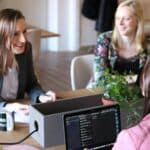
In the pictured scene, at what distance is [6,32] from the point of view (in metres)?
2.44

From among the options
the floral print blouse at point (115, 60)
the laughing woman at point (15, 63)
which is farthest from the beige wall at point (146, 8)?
the laughing woman at point (15, 63)

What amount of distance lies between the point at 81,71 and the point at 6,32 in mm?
735

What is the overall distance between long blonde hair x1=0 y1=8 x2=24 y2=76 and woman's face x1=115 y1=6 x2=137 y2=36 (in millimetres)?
891

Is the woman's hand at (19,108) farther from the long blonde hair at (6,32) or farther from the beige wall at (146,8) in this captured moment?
the beige wall at (146,8)

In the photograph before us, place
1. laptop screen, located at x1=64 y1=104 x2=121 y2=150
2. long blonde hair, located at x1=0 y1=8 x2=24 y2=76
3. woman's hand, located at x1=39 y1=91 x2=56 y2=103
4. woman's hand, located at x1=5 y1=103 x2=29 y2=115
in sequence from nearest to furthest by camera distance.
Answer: laptop screen, located at x1=64 y1=104 x2=121 y2=150
woman's hand, located at x1=5 y1=103 x2=29 y2=115
woman's hand, located at x1=39 y1=91 x2=56 y2=103
long blonde hair, located at x1=0 y1=8 x2=24 y2=76

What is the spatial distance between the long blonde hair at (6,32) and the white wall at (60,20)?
4.24 meters

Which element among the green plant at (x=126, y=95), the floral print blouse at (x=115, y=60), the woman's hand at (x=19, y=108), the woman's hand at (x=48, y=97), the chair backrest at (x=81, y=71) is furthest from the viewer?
the floral print blouse at (x=115, y=60)

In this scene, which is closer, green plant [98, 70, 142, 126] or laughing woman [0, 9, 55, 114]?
green plant [98, 70, 142, 126]

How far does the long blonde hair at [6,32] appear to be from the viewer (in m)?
2.43

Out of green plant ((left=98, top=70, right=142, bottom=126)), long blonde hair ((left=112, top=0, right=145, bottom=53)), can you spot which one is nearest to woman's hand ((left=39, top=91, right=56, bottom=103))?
green plant ((left=98, top=70, right=142, bottom=126))

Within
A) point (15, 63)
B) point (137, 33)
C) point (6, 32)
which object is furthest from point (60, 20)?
point (6, 32)

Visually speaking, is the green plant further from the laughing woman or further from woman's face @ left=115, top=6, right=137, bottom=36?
woman's face @ left=115, top=6, right=137, bottom=36

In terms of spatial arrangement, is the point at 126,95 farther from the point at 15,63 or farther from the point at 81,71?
the point at 81,71

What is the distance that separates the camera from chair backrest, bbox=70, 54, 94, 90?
2934 millimetres
